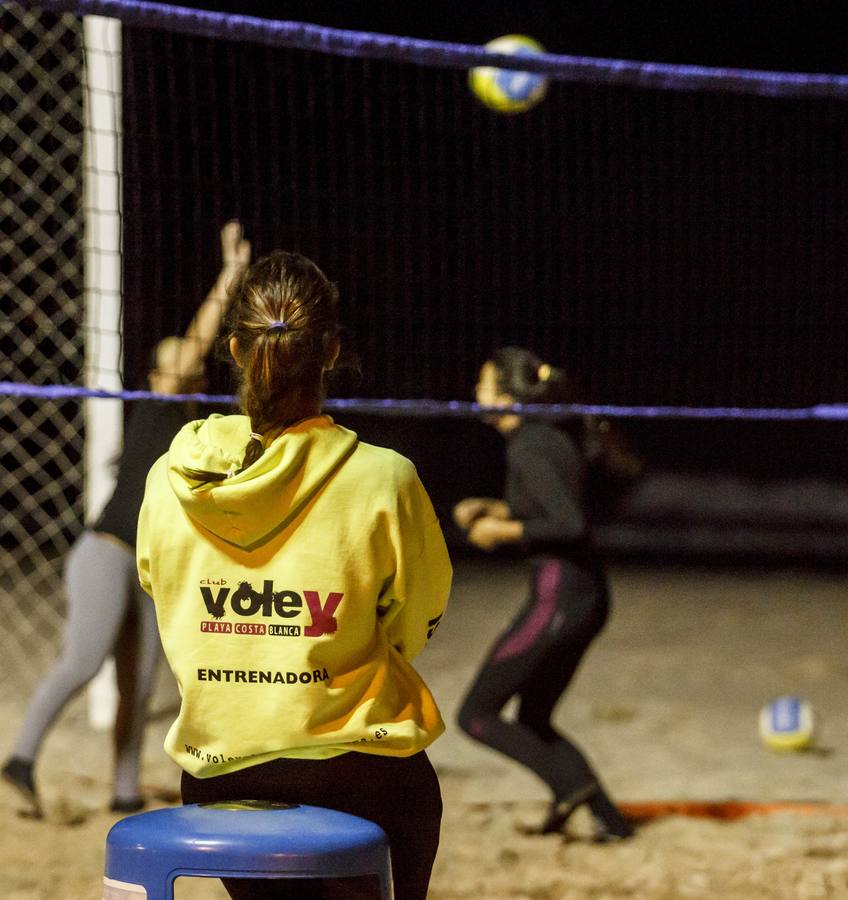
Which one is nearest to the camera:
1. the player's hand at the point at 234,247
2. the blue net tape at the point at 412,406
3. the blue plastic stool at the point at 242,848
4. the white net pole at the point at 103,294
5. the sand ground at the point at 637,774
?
the blue plastic stool at the point at 242,848

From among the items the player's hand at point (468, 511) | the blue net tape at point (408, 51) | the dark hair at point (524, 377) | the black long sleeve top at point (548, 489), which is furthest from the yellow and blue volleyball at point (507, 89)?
the player's hand at point (468, 511)

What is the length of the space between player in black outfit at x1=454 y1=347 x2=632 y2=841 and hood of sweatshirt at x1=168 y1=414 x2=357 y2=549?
6.89 ft

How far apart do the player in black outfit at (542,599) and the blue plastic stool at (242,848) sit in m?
2.16

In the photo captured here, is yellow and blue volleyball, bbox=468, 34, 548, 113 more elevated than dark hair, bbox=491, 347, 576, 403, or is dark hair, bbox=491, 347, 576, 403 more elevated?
yellow and blue volleyball, bbox=468, 34, 548, 113

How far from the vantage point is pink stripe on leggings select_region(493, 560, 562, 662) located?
153 inches

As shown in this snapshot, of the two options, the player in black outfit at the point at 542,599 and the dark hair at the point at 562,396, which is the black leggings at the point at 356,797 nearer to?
the player in black outfit at the point at 542,599

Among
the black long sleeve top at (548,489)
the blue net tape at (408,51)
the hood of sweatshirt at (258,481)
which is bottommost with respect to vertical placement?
the black long sleeve top at (548,489)

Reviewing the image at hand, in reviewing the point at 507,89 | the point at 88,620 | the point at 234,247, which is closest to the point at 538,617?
the point at 88,620

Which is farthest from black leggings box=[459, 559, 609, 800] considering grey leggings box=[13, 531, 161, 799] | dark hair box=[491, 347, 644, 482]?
grey leggings box=[13, 531, 161, 799]

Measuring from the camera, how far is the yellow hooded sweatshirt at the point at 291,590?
173cm

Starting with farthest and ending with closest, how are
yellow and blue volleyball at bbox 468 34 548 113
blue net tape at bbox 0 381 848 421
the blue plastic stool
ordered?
yellow and blue volleyball at bbox 468 34 548 113 < blue net tape at bbox 0 381 848 421 < the blue plastic stool

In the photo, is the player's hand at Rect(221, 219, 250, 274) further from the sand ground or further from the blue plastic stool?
the sand ground

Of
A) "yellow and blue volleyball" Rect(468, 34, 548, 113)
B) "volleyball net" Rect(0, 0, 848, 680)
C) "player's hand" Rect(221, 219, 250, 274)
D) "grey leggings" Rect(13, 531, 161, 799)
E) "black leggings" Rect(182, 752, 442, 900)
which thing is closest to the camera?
"black leggings" Rect(182, 752, 442, 900)

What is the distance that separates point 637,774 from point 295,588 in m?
3.42
